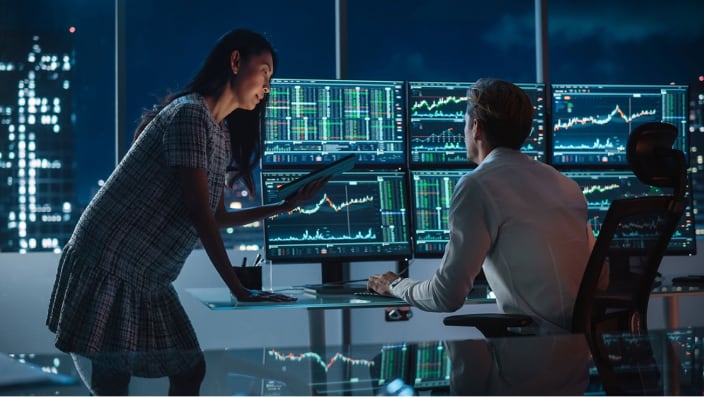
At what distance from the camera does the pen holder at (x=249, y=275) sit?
282 cm

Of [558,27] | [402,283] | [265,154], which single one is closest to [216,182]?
[402,283]

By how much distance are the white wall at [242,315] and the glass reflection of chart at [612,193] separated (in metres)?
0.76

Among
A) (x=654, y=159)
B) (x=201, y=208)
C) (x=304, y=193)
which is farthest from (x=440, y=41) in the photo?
(x=201, y=208)

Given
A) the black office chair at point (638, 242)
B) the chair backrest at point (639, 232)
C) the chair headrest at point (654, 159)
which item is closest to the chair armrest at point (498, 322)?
the black office chair at point (638, 242)

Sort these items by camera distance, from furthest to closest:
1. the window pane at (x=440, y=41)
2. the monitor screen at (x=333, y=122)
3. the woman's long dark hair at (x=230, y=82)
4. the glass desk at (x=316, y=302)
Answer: the window pane at (x=440, y=41) < the monitor screen at (x=333, y=122) < the glass desk at (x=316, y=302) < the woman's long dark hair at (x=230, y=82)

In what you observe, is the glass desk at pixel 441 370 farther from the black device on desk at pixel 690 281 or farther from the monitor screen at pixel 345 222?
the black device on desk at pixel 690 281

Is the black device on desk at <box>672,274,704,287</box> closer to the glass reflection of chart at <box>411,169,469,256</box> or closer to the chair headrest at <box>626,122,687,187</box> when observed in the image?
the glass reflection of chart at <box>411,169,469,256</box>

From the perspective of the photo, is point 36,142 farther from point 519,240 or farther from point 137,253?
point 519,240

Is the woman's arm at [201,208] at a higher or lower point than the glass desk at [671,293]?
higher

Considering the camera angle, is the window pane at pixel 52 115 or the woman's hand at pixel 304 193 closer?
the woman's hand at pixel 304 193

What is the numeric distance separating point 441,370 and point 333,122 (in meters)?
2.69

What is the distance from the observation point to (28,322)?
12.3ft

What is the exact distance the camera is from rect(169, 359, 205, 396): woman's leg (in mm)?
659

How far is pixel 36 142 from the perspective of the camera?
4.03 metres
